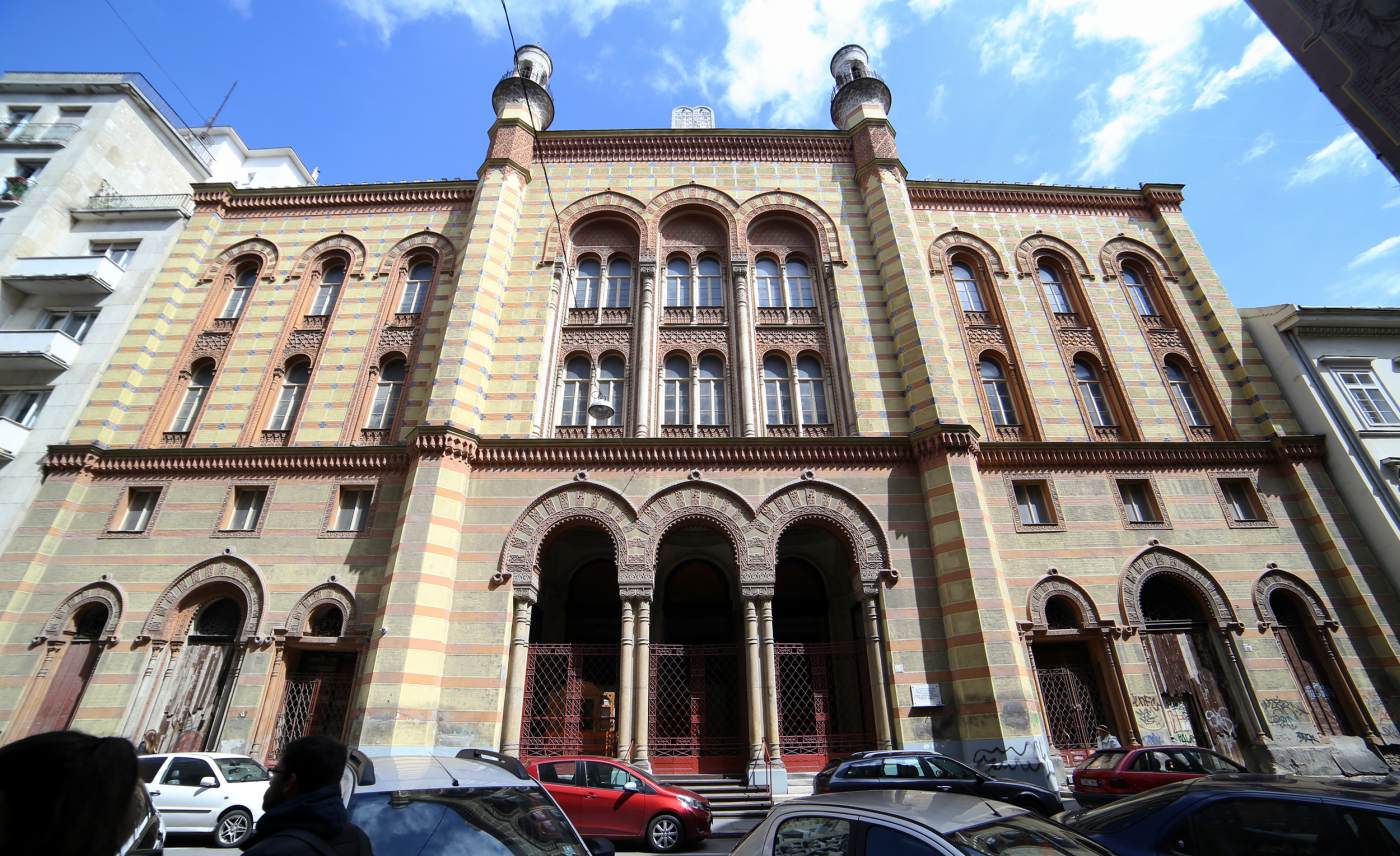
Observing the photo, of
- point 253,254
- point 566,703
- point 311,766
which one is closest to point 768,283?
point 566,703

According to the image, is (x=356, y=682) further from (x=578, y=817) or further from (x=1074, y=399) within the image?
(x=1074, y=399)

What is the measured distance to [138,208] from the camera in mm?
20422

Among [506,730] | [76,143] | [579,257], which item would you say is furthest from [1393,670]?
[76,143]

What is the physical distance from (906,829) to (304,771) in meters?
3.29

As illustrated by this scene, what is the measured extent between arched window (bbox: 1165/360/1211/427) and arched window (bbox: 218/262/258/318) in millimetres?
28393

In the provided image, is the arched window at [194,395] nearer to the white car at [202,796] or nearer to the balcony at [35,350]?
the balcony at [35,350]

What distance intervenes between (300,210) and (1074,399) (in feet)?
83.3

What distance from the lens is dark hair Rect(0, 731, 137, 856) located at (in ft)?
5.97

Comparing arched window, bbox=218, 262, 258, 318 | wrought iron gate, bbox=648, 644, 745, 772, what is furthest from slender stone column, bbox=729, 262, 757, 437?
arched window, bbox=218, 262, 258, 318

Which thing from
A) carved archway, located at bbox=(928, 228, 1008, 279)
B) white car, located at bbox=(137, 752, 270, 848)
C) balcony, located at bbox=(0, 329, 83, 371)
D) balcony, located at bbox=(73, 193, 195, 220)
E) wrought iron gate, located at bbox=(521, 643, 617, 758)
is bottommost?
white car, located at bbox=(137, 752, 270, 848)

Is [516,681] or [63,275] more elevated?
[63,275]

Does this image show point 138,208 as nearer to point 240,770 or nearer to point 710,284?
point 710,284

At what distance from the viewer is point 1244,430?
17328mm

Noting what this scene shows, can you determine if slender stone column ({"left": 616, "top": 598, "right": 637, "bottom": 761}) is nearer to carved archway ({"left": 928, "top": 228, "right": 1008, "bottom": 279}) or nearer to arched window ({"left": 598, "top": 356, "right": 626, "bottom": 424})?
arched window ({"left": 598, "top": 356, "right": 626, "bottom": 424})
